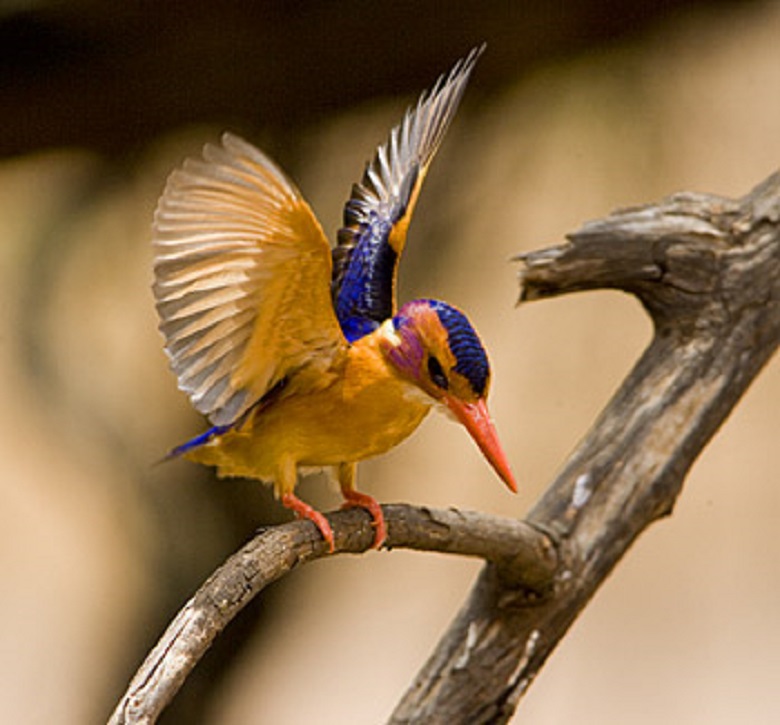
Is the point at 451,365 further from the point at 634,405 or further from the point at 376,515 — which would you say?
the point at 634,405

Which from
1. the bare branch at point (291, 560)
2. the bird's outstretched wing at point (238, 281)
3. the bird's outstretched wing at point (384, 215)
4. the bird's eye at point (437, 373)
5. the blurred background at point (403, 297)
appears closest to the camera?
the bare branch at point (291, 560)

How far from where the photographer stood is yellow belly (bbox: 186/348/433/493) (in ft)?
3.92

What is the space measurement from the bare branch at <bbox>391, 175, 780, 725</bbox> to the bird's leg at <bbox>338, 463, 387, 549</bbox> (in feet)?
0.66

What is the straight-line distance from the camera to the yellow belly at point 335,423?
1195mm

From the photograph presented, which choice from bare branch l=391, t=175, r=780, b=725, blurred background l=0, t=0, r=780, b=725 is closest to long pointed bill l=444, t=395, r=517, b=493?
bare branch l=391, t=175, r=780, b=725

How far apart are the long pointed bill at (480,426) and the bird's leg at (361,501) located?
0.13m

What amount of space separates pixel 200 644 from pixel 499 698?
54 centimetres

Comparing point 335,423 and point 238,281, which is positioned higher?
point 238,281

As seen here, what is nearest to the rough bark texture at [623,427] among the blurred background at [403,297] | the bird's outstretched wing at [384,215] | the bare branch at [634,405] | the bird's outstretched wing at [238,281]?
the bare branch at [634,405]

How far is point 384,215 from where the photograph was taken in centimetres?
141

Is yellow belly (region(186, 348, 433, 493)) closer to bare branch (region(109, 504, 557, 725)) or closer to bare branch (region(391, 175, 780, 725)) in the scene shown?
bare branch (region(109, 504, 557, 725))

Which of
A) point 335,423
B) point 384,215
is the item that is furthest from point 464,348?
point 384,215

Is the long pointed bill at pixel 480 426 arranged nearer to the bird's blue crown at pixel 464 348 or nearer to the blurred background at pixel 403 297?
the bird's blue crown at pixel 464 348

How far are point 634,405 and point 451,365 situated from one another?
0.37m
